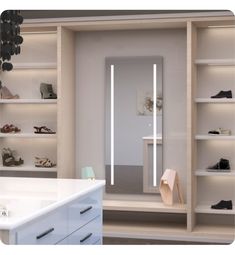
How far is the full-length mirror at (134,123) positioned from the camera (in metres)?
4.84

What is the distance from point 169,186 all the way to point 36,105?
1.56m

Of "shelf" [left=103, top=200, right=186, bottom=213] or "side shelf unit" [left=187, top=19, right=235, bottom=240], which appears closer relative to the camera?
"shelf" [left=103, top=200, right=186, bottom=213]

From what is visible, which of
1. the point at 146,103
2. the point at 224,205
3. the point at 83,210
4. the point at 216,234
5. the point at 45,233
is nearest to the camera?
Result: the point at 45,233

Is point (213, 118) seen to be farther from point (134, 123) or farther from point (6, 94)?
point (6, 94)

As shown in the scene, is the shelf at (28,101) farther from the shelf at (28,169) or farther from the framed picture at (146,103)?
the framed picture at (146,103)

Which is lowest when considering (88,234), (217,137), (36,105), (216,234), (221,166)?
(216,234)

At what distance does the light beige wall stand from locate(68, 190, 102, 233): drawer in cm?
177

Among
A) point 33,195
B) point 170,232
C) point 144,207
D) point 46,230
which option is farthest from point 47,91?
point 46,230

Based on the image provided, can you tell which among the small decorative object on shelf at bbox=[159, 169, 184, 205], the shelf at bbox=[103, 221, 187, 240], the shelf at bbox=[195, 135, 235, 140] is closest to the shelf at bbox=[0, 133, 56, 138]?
the shelf at bbox=[103, 221, 187, 240]

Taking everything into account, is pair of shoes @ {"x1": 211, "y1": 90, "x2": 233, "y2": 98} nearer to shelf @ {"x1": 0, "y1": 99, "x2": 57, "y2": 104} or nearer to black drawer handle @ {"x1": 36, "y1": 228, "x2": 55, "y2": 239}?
shelf @ {"x1": 0, "y1": 99, "x2": 57, "y2": 104}

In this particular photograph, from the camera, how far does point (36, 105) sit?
17.1ft

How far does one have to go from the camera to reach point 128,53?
4.91 metres

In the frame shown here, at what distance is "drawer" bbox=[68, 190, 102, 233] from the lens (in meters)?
2.72

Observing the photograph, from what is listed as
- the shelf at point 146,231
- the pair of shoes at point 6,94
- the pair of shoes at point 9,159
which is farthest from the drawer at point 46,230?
the pair of shoes at point 6,94
